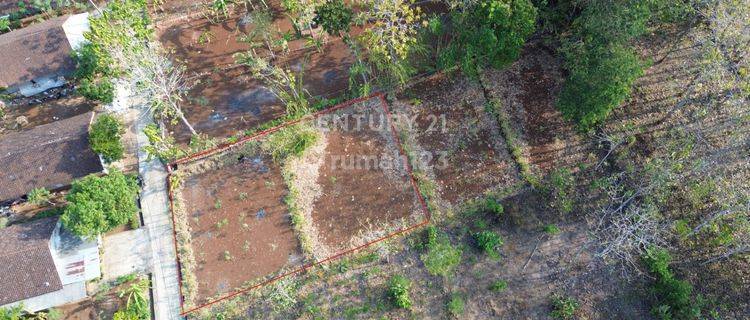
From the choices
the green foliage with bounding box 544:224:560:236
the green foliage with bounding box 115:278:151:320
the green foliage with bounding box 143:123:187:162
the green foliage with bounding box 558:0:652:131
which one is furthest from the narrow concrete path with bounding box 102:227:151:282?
the green foliage with bounding box 558:0:652:131

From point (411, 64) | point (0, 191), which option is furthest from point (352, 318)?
point (0, 191)

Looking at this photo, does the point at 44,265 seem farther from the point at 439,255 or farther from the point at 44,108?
the point at 439,255

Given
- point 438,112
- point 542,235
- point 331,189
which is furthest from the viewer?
point 438,112

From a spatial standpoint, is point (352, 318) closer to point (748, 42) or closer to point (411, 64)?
point (411, 64)

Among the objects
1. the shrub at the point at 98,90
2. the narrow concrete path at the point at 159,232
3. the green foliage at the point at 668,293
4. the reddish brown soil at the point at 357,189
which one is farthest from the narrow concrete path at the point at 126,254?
the green foliage at the point at 668,293

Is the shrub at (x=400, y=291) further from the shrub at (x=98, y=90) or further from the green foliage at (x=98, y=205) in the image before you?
the shrub at (x=98, y=90)

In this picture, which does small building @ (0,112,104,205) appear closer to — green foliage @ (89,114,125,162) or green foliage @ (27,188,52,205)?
green foliage @ (27,188,52,205)
